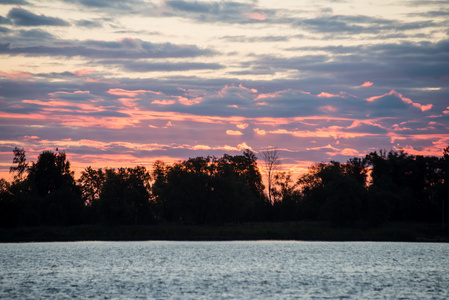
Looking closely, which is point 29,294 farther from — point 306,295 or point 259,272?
point 259,272

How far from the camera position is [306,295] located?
→ 4316 cm

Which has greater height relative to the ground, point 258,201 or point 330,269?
point 258,201

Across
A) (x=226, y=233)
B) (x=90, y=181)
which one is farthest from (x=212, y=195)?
(x=90, y=181)

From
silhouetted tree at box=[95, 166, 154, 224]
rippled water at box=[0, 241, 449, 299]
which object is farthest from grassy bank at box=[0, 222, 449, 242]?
rippled water at box=[0, 241, 449, 299]

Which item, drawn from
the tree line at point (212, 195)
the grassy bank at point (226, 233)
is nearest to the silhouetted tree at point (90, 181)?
the tree line at point (212, 195)

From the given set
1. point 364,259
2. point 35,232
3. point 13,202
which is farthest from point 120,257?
point 13,202

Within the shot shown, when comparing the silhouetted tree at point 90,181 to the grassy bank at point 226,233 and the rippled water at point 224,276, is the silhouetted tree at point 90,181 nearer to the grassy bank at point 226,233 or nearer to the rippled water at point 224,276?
the grassy bank at point 226,233

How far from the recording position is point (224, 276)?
58344 mm

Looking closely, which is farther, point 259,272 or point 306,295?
point 259,272

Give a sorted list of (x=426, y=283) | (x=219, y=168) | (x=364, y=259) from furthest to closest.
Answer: (x=219, y=168), (x=364, y=259), (x=426, y=283)

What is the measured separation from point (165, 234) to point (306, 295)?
297ft

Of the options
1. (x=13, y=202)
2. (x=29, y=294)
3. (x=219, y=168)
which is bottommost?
(x=29, y=294)

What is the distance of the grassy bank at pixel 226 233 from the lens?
12244cm

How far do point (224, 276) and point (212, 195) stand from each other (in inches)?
3115
